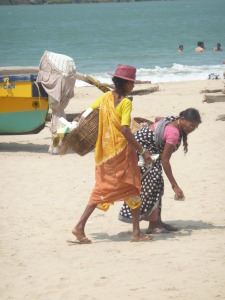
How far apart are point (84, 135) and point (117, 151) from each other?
0.44 meters

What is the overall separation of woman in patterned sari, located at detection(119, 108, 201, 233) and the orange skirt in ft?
0.78

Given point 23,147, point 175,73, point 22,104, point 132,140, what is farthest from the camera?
→ point 175,73

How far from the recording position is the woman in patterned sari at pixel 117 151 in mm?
6379

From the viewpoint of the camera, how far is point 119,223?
766 cm

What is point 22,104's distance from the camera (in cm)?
1183

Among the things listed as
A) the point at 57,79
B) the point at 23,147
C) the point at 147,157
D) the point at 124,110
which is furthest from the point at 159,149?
the point at 23,147

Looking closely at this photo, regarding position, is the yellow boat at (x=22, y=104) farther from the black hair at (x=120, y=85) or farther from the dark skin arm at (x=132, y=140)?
the dark skin arm at (x=132, y=140)

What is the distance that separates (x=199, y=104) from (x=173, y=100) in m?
1.05

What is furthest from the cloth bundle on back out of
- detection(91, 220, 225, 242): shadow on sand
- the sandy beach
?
detection(91, 220, 225, 242): shadow on sand

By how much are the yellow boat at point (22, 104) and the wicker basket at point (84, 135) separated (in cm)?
477

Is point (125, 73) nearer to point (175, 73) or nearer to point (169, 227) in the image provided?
point (169, 227)

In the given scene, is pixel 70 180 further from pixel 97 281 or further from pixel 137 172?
pixel 97 281

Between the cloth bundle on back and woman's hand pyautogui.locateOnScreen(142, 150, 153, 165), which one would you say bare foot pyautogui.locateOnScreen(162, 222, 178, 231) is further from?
the cloth bundle on back

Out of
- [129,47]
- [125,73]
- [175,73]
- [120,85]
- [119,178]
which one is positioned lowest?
[129,47]
